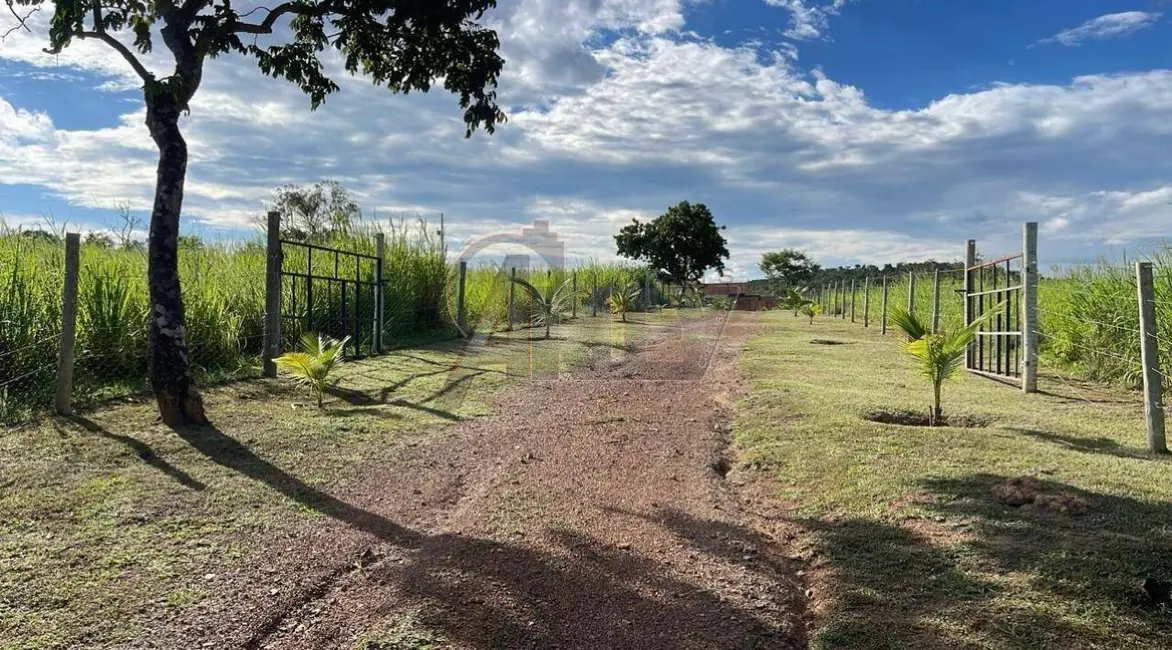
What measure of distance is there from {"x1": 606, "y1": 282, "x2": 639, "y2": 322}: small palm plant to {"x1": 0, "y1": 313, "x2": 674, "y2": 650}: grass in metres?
13.4

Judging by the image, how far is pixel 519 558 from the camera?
3.24m

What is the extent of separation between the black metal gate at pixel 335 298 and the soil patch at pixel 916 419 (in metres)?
6.68

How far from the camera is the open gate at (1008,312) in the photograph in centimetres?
777

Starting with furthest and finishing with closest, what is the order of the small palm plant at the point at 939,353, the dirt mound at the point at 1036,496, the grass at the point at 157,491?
the small palm plant at the point at 939,353
the dirt mound at the point at 1036,496
the grass at the point at 157,491

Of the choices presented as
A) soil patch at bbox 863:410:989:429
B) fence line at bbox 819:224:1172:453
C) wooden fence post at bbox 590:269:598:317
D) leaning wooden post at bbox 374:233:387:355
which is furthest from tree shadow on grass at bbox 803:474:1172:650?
wooden fence post at bbox 590:269:598:317

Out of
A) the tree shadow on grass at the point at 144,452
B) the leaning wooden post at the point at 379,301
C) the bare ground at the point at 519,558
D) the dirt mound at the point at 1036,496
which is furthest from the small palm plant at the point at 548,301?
the dirt mound at the point at 1036,496

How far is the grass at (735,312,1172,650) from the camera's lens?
2.55 metres

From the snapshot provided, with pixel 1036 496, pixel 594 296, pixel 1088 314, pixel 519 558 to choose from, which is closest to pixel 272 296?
pixel 519 558

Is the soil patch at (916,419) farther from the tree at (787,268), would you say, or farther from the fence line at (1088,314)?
the tree at (787,268)

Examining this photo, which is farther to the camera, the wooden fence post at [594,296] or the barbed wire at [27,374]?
the wooden fence post at [594,296]

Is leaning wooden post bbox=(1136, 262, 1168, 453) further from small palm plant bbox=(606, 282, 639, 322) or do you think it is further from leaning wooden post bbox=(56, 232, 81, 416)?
small palm plant bbox=(606, 282, 639, 322)

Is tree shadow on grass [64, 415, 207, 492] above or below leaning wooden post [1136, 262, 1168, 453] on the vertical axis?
below

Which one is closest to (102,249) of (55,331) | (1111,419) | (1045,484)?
(55,331)

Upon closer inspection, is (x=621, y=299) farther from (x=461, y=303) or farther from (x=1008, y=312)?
(x=1008, y=312)
